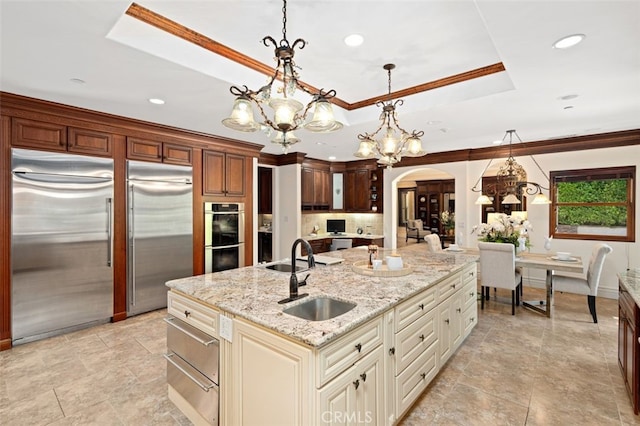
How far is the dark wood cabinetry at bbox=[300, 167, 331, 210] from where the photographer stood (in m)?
6.80

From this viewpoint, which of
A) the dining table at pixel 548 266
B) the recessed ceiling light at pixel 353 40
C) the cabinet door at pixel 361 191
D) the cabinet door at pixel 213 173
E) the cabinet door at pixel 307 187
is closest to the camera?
the recessed ceiling light at pixel 353 40

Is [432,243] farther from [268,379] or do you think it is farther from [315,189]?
[268,379]

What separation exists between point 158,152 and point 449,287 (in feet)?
13.1

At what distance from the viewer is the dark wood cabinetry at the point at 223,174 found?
475 cm

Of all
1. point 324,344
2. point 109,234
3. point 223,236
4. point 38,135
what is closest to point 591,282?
point 324,344

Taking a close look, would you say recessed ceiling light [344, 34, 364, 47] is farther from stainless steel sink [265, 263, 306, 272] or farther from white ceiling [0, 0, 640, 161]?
stainless steel sink [265, 263, 306, 272]

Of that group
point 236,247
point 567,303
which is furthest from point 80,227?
point 567,303

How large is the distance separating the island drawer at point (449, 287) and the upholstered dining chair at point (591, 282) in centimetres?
212

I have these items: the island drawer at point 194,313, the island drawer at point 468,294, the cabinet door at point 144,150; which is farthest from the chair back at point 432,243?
the cabinet door at point 144,150

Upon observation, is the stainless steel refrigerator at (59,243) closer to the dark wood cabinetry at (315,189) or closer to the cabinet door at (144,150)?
the cabinet door at (144,150)

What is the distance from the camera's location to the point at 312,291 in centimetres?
203

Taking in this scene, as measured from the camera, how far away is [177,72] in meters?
2.54

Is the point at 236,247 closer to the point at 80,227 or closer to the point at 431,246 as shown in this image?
the point at 80,227

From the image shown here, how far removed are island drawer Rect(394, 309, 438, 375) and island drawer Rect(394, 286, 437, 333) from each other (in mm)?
38
